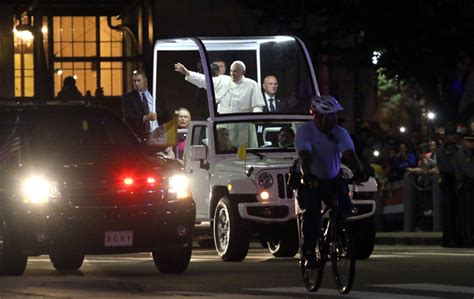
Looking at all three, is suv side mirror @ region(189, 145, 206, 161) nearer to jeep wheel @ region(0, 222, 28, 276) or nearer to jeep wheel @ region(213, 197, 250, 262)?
jeep wheel @ region(213, 197, 250, 262)

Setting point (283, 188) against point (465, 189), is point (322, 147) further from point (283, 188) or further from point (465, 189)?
point (465, 189)

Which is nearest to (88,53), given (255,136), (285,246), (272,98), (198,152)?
(272,98)

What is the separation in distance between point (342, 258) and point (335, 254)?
9 cm

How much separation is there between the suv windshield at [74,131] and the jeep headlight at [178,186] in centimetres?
97

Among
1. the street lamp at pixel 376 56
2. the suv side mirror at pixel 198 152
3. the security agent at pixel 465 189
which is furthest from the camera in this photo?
the street lamp at pixel 376 56

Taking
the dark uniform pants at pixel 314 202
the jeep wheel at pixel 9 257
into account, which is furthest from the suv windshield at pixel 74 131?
the dark uniform pants at pixel 314 202

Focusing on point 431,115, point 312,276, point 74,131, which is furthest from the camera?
point 431,115

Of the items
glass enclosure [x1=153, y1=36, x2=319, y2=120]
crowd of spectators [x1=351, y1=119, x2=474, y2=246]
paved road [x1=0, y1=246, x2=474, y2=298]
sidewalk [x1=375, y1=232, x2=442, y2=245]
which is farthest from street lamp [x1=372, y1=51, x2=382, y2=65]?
paved road [x1=0, y1=246, x2=474, y2=298]

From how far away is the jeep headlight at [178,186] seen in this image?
1762 cm

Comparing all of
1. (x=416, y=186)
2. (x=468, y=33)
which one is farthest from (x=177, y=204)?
(x=468, y=33)

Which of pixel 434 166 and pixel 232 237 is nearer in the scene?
pixel 232 237

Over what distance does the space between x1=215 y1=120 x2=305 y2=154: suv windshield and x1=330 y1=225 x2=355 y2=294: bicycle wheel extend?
7075mm

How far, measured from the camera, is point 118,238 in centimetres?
1720

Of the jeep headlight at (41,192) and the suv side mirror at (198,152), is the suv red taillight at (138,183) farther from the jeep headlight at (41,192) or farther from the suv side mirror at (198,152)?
the suv side mirror at (198,152)
